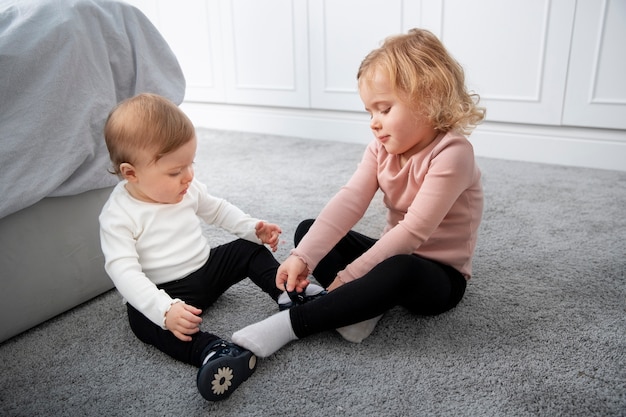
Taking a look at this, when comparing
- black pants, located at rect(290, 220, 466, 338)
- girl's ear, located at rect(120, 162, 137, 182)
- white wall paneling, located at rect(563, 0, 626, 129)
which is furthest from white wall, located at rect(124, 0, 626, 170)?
girl's ear, located at rect(120, 162, 137, 182)

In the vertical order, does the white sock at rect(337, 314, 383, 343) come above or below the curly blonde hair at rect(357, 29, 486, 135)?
below

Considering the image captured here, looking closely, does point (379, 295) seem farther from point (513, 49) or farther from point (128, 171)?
point (513, 49)

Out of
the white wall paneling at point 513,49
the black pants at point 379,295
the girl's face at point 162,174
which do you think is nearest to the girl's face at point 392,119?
the black pants at point 379,295

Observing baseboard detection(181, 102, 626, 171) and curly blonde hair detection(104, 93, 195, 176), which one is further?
baseboard detection(181, 102, 626, 171)

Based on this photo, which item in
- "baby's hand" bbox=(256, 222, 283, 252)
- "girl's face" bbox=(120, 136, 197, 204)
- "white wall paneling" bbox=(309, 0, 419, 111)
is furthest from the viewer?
→ "white wall paneling" bbox=(309, 0, 419, 111)

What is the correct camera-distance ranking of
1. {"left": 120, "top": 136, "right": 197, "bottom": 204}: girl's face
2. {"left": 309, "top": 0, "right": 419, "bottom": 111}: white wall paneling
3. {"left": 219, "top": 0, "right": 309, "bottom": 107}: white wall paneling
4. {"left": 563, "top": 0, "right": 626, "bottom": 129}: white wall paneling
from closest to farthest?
1. {"left": 120, "top": 136, "right": 197, "bottom": 204}: girl's face
2. {"left": 563, "top": 0, "right": 626, "bottom": 129}: white wall paneling
3. {"left": 309, "top": 0, "right": 419, "bottom": 111}: white wall paneling
4. {"left": 219, "top": 0, "right": 309, "bottom": 107}: white wall paneling

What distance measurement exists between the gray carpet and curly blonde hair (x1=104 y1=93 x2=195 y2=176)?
301 mm

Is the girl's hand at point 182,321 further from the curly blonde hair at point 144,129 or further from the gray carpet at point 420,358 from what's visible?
the curly blonde hair at point 144,129

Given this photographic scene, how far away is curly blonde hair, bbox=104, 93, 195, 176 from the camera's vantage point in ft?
2.41

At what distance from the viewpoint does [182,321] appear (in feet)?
2.23

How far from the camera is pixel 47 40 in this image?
808mm

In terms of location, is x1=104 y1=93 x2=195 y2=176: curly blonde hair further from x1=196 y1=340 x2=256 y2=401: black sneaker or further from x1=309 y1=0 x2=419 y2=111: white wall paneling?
x1=309 y1=0 x2=419 y2=111: white wall paneling

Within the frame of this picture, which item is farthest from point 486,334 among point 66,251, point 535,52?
point 535,52

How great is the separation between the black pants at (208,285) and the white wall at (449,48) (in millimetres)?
1211
